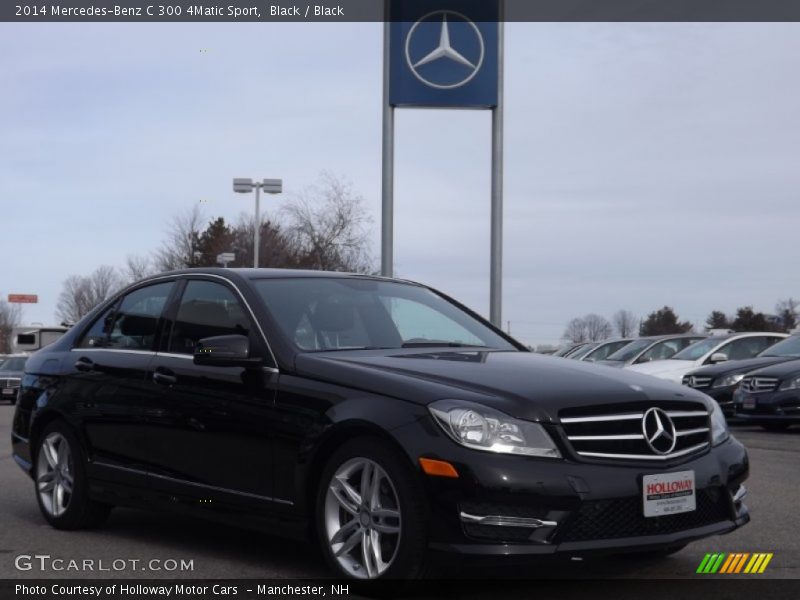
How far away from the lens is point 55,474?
7945 millimetres

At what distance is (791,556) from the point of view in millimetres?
6742

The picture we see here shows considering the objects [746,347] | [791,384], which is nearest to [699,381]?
[746,347]

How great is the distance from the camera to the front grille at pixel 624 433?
536cm

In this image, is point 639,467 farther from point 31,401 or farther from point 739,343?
point 739,343

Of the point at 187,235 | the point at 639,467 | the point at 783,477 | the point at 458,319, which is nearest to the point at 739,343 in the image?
the point at 783,477

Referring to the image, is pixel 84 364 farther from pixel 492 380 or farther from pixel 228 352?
pixel 492 380

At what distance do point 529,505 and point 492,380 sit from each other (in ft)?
2.40

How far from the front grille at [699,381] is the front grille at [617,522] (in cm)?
1476

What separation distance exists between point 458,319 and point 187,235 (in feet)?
160

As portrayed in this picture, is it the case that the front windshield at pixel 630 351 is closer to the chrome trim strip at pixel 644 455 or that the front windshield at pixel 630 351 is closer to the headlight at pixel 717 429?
the headlight at pixel 717 429

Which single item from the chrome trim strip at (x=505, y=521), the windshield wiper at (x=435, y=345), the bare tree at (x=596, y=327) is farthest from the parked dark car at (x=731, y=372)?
the bare tree at (x=596, y=327)

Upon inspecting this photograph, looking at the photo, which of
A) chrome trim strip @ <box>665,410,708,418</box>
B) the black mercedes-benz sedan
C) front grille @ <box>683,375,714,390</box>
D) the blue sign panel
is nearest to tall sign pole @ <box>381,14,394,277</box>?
the blue sign panel

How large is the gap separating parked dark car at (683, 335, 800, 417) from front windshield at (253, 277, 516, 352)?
1267 centimetres

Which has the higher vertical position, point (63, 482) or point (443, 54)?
point (443, 54)
